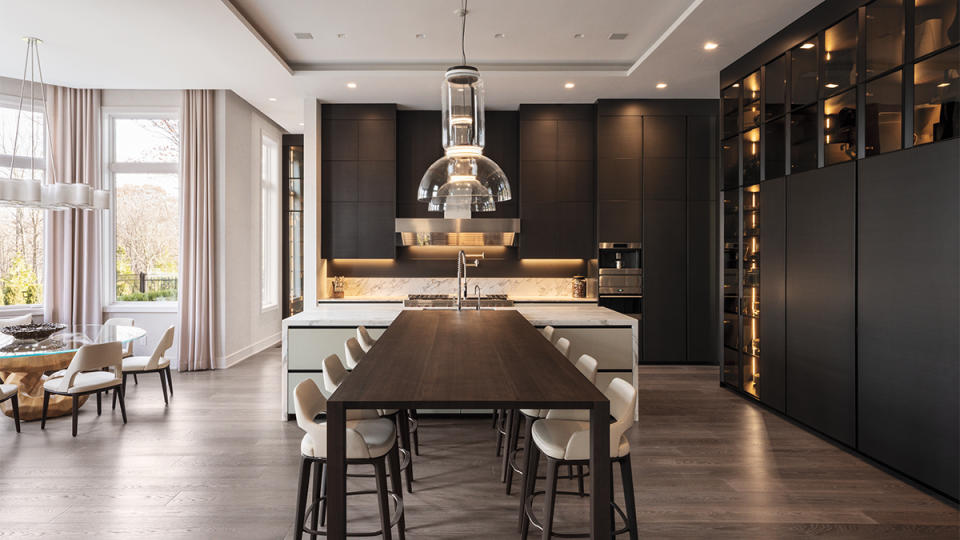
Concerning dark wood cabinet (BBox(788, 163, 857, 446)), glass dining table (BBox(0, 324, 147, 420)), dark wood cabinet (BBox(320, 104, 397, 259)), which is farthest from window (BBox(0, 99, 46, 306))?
dark wood cabinet (BBox(788, 163, 857, 446))

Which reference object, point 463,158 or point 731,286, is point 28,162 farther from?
point 731,286

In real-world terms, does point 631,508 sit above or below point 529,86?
below

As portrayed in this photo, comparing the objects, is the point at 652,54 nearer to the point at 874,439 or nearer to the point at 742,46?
the point at 742,46

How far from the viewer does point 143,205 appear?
6.61 metres

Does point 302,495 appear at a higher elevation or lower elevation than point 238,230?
lower

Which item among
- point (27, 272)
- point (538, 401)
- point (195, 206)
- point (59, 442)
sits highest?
point (195, 206)

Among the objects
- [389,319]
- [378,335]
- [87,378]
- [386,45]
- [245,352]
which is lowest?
[245,352]

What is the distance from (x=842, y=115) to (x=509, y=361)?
3.19 meters

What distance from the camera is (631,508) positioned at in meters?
2.27

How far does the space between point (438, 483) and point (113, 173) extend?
19.2 feet

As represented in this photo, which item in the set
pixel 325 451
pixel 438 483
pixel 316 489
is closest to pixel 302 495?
pixel 316 489

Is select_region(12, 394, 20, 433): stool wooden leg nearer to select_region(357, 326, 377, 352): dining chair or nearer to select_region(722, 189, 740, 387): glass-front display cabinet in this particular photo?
select_region(357, 326, 377, 352): dining chair

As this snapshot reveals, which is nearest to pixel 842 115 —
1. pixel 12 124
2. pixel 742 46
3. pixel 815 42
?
pixel 815 42

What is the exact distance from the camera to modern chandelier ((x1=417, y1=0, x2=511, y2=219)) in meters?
3.49
